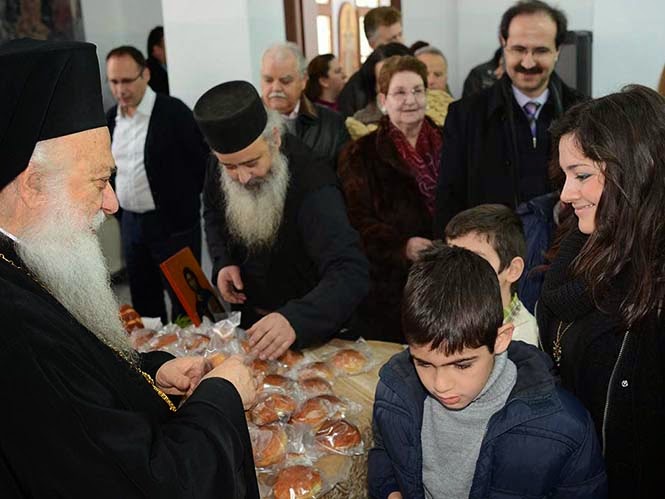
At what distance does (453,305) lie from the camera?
1.82 metres

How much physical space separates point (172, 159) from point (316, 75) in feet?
4.95

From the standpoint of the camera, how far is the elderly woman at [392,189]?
12.6ft

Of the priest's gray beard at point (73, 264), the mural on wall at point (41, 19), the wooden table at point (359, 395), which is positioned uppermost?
the mural on wall at point (41, 19)

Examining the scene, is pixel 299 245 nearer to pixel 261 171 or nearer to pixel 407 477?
pixel 261 171

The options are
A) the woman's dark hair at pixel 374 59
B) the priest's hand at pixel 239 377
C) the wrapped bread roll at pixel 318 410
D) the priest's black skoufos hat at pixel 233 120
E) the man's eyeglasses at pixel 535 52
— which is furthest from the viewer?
the woman's dark hair at pixel 374 59

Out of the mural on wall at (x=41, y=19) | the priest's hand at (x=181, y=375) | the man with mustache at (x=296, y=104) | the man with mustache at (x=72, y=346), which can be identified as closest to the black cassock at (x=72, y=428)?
the man with mustache at (x=72, y=346)

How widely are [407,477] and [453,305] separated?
0.47m

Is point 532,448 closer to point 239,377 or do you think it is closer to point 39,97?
point 239,377

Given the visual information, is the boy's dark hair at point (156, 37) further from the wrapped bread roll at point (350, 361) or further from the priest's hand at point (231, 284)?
the wrapped bread roll at point (350, 361)

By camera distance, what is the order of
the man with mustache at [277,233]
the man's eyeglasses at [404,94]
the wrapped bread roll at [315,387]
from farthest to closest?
the man's eyeglasses at [404,94]
the man with mustache at [277,233]
the wrapped bread roll at [315,387]

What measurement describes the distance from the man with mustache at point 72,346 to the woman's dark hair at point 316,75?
458cm

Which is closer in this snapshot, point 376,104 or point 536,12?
point 536,12

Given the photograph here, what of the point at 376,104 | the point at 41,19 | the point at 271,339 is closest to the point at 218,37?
the point at 376,104

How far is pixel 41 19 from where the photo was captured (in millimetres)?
7473
